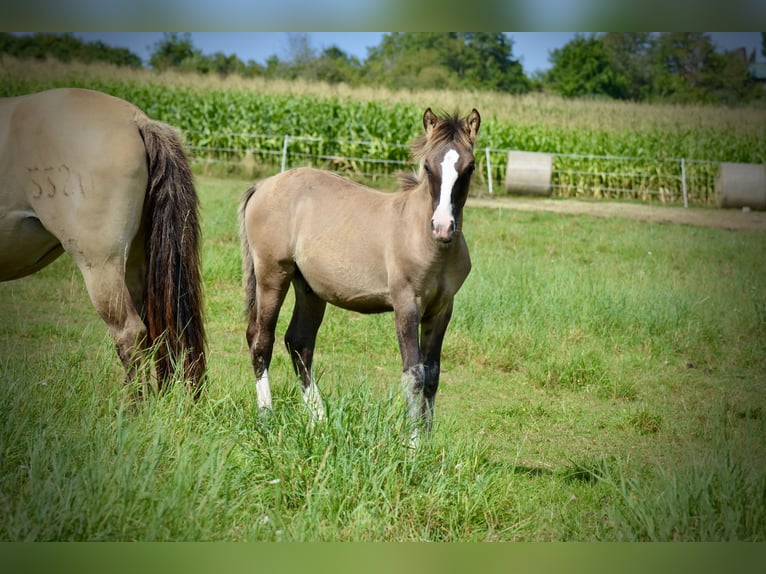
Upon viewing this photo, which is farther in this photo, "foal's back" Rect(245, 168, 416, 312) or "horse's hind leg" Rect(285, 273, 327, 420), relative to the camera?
"horse's hind leg" Rect(285, 273, 327, 420)

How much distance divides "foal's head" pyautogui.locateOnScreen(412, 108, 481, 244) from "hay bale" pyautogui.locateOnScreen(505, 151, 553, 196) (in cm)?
1428

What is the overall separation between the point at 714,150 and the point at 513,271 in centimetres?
1364

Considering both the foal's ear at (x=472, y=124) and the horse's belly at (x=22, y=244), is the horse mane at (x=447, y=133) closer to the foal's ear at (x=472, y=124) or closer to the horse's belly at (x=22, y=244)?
the foal's ear at (x=472, y=124)

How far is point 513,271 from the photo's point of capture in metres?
9.00

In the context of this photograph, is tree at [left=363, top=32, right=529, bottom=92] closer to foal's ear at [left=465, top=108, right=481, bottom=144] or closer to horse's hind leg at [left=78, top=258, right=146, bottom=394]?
foal's ear at [left=465, top=108, right=481, bottom=144]

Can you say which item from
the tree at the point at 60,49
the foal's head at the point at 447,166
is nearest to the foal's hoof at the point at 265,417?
the foal's head at the point at 447,166

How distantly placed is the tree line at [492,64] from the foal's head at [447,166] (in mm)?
11505

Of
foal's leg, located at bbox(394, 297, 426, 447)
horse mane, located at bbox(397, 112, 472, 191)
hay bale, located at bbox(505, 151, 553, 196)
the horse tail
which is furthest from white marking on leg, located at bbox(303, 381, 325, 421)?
hay bale, located at bbox(505, 151, 553, 196)

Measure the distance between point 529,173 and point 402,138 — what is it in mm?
3775

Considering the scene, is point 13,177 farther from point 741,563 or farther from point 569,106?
point 569,106

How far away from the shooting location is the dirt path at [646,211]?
15.0 metres

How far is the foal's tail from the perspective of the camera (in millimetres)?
4574

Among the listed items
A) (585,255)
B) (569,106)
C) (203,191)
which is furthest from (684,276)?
(569,106)
